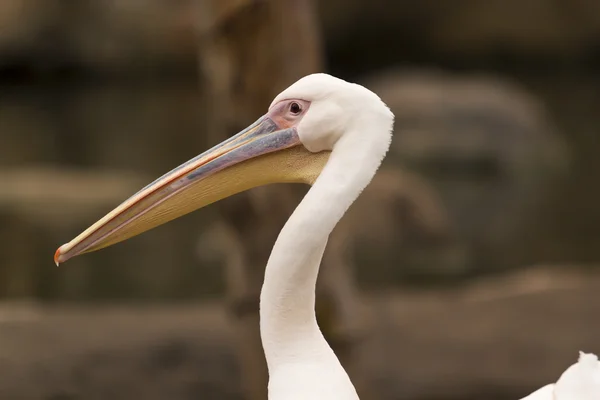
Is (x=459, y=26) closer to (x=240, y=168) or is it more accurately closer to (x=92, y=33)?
(x=92, y=33)

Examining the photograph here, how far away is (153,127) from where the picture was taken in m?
12.2

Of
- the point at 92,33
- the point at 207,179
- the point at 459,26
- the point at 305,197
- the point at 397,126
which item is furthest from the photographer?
the point at 459,26

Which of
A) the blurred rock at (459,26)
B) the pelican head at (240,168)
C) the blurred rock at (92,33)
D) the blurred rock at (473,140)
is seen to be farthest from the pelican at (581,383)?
the blurred rock at (459,26)

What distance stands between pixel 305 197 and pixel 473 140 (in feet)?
27.7

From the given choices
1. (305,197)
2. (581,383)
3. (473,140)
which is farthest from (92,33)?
(581,383)

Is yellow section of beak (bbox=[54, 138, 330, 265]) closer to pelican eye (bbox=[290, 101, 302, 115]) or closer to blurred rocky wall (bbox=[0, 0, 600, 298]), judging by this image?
pelican eye (bbox=[290, 101, 302, 115])

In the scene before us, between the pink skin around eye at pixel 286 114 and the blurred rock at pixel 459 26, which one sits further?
the blurred rock at pixel 459 26

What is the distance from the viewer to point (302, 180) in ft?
6.70

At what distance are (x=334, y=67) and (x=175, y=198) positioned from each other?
12.0 m

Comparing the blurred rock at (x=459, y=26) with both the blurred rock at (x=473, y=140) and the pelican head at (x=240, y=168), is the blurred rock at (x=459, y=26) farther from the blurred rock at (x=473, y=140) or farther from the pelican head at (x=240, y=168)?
the pelican head at (x=240, y=168)

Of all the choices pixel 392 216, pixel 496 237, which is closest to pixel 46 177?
pixel 392 216

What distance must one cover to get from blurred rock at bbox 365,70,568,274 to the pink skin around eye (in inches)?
278

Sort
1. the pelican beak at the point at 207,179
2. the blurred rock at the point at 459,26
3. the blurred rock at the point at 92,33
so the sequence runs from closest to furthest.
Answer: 1. the pelican beak at the point at 207,179
2. the blurred rock at the point at 92,33
3. the blurred rock at the point at 459,26

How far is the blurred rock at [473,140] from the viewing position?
9516 millimetres
